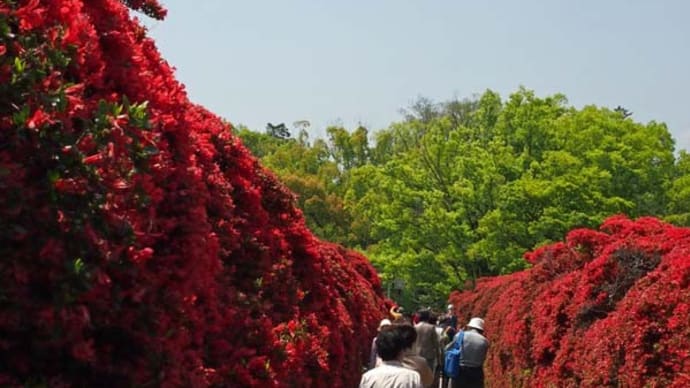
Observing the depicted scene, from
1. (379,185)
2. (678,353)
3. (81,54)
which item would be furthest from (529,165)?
(81,54)

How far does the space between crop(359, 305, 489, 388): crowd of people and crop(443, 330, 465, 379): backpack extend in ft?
0.10

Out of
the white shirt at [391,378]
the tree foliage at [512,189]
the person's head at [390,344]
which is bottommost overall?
the white shirt at [391,378]

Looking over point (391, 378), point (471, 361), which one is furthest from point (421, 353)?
point (391, 378)

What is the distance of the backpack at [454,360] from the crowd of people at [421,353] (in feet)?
0.10

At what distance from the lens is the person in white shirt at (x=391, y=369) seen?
692cm

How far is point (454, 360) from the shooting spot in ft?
48.7

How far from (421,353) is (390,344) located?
8.25 metres

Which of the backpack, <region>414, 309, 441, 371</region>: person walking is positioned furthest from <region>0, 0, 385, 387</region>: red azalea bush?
<region>414, 309, 441, 371</region>: person walking

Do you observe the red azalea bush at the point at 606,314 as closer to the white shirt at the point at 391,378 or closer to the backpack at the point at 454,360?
the backpack at the point at 454,360

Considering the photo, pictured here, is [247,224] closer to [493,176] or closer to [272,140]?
[493,176]

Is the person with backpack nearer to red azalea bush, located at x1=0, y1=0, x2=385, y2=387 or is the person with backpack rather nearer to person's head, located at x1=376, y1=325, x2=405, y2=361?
person's head, located at x1=376, y1=325, x2=405, y2=361

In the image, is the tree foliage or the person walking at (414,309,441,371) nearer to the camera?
the person walking at (414,309,441,371)

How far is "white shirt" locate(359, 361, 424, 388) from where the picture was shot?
6.89 meters

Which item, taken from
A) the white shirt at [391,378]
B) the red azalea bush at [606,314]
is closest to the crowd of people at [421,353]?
the white shirt at [391,378]
